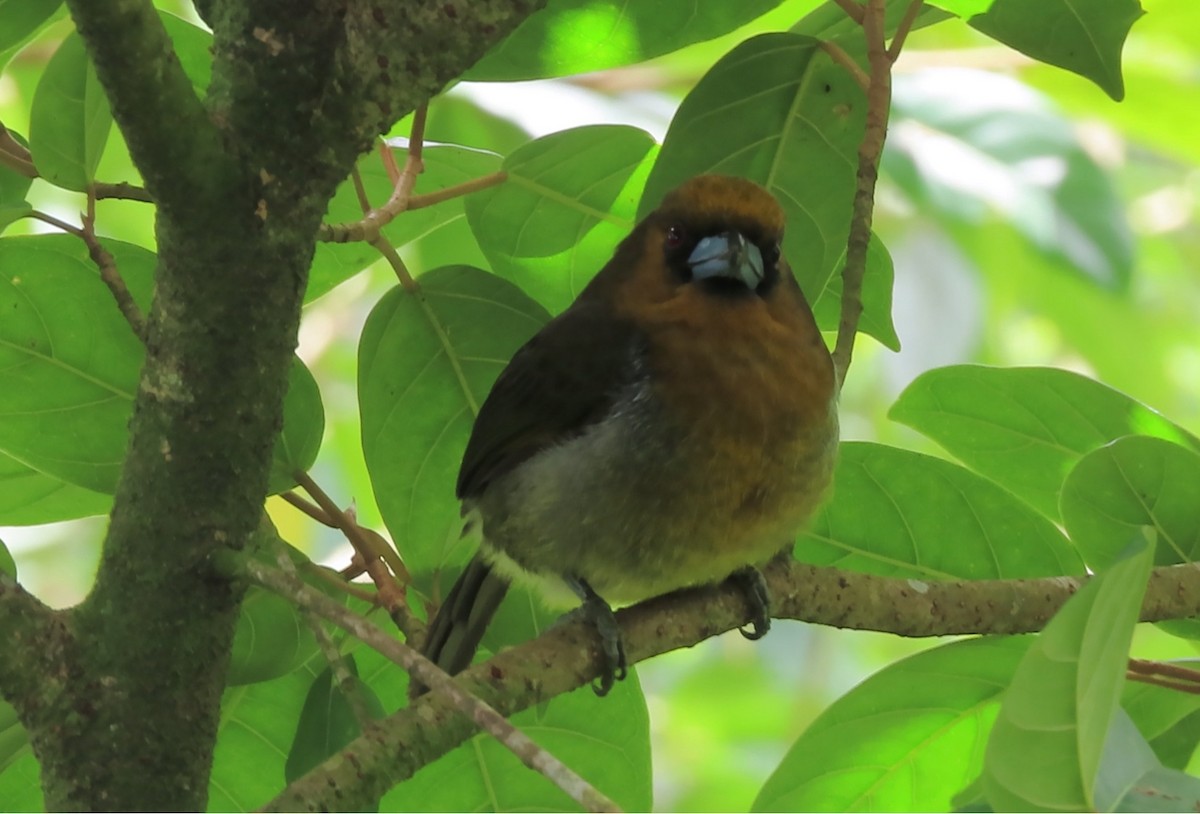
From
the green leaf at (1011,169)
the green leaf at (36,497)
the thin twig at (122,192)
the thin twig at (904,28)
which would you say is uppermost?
the green leaf at (1011,169)

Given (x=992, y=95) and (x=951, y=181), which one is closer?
(x=992, y=95)

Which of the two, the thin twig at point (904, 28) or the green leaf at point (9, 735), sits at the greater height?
the thin twig at point (904, 28)

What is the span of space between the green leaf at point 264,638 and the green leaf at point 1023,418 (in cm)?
82

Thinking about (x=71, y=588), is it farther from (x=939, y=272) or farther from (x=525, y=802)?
(x=525, y=802)

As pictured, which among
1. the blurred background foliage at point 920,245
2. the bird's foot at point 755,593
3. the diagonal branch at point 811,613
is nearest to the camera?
the diagonal branch at point 811,613

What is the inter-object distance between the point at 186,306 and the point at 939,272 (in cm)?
328

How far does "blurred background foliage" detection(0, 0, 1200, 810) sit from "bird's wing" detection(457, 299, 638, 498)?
99 millimetres

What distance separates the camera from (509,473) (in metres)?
1.97

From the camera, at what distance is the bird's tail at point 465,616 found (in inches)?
74.1

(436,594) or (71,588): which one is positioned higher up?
(71,588)

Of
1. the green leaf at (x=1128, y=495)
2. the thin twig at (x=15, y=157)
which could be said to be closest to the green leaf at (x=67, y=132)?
the thin twig at (x=15, y=157)

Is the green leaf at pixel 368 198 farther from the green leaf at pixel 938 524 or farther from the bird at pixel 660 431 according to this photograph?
the green leaf at pixel 938 524

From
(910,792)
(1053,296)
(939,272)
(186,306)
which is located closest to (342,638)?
(186,306)

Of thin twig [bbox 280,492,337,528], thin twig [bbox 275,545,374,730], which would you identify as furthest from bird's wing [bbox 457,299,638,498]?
thin twig [bbox 275,545,374,730]
